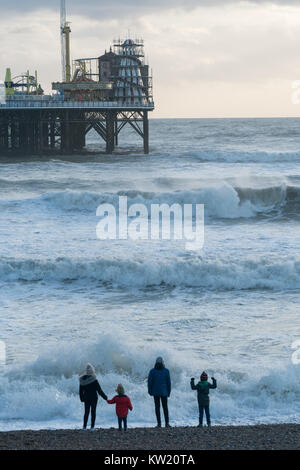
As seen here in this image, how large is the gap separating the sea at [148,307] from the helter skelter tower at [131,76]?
22708 millimetres

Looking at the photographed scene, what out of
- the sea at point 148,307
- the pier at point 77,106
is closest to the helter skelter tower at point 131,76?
the pier at point 77,106

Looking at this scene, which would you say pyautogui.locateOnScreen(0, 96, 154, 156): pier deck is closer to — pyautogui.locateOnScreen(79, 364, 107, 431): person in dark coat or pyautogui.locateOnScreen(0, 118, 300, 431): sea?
pyautogui.locateOnScreen(0, 118, 300, 431): sea

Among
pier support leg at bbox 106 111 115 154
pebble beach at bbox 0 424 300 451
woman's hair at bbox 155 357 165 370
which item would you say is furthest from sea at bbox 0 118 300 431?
pier support leg at bbox 106 111 115 154

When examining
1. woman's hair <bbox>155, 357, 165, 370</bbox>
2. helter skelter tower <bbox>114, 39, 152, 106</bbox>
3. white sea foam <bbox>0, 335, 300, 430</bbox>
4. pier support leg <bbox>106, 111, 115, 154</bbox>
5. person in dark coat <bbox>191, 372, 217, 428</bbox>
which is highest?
helter skelter tower <bbox>114, 39, 152, 106</bbox>

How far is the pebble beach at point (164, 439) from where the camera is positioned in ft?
26.3

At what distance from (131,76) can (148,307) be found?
136ft

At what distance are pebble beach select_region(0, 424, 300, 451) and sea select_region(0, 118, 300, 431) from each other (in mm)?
676

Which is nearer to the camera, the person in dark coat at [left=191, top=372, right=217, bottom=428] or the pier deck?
the person in dark coat at [left=191, top=372, right=217, bottom=428]

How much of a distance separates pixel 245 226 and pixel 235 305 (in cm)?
1059

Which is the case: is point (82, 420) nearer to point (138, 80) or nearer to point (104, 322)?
point (104, 322)

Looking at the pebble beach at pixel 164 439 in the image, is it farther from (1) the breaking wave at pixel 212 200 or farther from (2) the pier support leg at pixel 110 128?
(2) the pier support leg at pixel 110 128

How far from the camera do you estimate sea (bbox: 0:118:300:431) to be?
10094 mm

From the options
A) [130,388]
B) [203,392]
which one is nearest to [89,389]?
[203,392]

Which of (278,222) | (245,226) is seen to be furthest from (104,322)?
(278,222)
